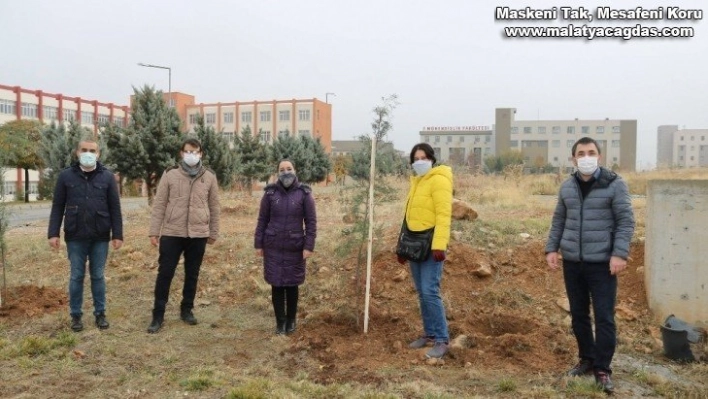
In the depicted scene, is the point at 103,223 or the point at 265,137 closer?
the point at 103,223

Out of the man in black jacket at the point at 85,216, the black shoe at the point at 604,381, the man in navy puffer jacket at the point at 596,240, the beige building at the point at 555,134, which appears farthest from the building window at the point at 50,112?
the beige building at the point at 555,134

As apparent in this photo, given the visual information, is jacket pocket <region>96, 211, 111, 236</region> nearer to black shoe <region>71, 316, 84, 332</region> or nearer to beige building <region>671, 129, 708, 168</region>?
black shoe <region>71, 316, 84, 332</region>

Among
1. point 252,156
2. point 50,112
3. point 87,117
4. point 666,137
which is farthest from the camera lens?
point 666,137

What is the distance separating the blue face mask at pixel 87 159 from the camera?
493 centimetres

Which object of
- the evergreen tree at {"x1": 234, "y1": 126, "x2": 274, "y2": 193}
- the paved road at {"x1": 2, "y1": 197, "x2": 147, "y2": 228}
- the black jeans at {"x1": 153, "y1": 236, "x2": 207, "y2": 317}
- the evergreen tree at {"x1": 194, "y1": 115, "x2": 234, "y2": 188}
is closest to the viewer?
the black jeans at {"x1": 153, "y1": 236, "x2": 207, "y2": 317}

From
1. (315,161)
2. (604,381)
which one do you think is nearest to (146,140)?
(604,381)

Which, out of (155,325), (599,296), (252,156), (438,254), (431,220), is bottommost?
(155,325)

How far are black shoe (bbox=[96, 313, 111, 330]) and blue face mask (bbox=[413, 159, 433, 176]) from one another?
10.9 ft

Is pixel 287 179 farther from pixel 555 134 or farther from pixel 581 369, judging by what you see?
pixel 555 134

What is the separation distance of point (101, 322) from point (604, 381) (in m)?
4.39

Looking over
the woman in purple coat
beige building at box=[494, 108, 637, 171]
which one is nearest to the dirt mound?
the woman in purple coat

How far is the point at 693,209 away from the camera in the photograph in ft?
17.3

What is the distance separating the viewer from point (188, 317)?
5465 millimetres

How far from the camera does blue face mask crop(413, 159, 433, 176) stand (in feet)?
14.4
